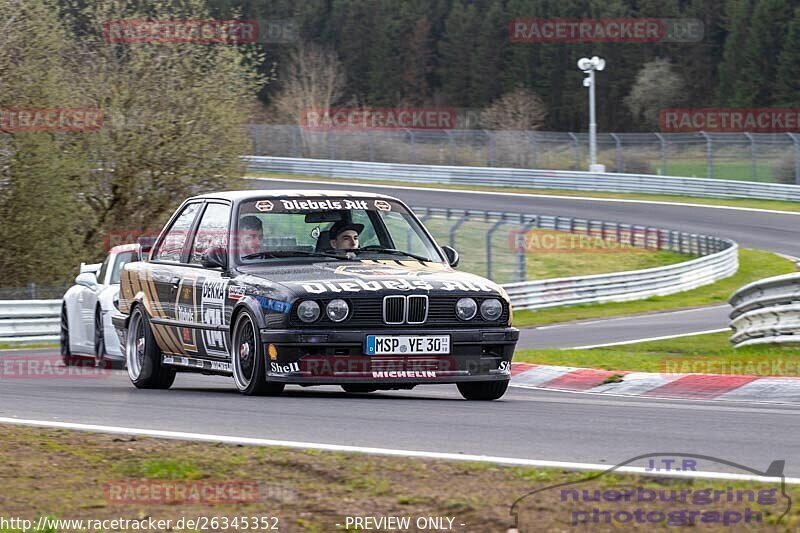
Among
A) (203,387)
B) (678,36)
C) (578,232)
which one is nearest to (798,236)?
(578,232)

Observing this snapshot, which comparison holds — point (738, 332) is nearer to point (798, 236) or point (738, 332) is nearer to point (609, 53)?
point (798, 236)

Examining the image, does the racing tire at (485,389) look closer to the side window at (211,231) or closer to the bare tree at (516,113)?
the side window at (211,231)

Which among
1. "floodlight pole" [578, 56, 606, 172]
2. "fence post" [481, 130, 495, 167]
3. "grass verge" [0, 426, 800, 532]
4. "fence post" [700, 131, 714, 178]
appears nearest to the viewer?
"grass verge" [0, 426, 800, 532]

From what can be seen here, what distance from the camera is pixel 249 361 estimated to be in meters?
9.45

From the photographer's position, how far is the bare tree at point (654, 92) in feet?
304

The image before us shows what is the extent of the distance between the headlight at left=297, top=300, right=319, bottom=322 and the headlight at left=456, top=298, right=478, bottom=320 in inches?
40.1

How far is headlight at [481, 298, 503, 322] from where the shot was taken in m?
9.51

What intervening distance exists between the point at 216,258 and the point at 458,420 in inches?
116

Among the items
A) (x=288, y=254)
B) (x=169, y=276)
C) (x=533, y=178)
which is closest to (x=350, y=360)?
(x=288, y=254)

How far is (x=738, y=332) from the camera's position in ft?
50.1

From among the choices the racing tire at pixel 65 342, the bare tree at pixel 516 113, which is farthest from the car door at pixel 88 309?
the bare tree at pixel 516 113

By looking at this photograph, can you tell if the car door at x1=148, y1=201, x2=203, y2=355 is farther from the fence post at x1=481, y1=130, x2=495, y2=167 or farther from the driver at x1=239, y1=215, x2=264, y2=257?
the fence post at x1=481, y1=130, x2=495, y2=167

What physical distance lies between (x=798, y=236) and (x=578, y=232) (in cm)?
758

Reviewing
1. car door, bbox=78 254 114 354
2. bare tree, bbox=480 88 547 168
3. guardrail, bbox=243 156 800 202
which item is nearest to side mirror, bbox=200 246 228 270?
car door, bbox=78 254 114 354
